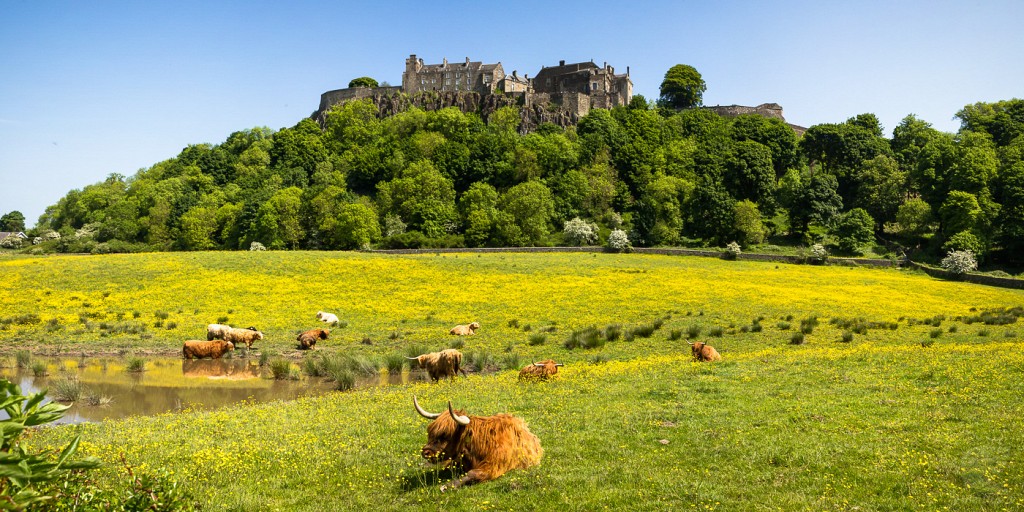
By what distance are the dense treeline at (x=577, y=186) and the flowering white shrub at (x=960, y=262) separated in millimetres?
5000

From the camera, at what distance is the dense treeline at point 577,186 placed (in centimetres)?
7044

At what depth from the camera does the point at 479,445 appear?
31.2 ft

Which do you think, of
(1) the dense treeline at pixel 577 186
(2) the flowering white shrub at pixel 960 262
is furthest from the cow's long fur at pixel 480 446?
(1) the dense treeline at pixel 577 186

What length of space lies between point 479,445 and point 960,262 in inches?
2294

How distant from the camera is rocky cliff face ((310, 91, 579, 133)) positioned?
111500 millimetres

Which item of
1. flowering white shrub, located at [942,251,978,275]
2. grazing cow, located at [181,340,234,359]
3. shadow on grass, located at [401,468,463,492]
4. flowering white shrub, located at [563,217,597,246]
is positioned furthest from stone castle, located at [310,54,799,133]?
shadow on grass, located at [401,468,463,492]

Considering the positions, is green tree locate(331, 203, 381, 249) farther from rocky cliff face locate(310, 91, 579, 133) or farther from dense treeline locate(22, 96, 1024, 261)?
rocky cliff face locate(310, 91, 579, 133)

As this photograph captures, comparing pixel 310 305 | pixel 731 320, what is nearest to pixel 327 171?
pixel 310 305

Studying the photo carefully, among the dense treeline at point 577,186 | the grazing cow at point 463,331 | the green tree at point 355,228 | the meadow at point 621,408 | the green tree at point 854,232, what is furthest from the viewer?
the green tree at point 355,228

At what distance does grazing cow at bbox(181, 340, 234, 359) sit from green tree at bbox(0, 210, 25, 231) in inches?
7067

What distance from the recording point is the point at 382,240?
237ft

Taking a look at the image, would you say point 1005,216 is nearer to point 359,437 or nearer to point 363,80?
point 359,437

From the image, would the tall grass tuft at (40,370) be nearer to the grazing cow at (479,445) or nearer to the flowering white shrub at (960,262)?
the grazing cow at (479,445)

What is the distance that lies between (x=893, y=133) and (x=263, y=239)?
94.6 m
